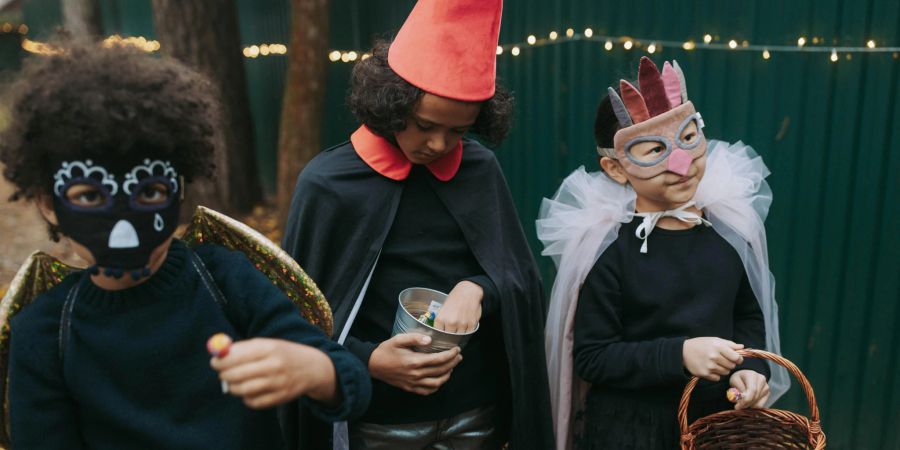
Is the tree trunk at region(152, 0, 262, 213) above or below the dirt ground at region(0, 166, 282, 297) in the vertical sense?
above

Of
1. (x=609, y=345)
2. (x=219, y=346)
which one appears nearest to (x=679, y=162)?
(x=609, y=345)

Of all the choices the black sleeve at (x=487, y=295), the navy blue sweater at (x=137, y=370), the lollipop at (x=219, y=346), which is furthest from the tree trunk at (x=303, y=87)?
the lollipop at (x=219, y=346)

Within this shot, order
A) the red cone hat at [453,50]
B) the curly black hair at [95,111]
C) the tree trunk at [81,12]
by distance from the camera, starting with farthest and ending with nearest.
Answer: the tree trunk at [81,12] < the red cone hat at [453,50] < the curly black hair at [95,111]

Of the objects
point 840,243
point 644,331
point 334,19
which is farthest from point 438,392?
point 334,19

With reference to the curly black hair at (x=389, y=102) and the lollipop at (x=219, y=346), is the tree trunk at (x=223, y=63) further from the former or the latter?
the lollipop at (x=219, y=346)

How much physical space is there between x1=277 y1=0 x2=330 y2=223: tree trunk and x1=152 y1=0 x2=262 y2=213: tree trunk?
581mm

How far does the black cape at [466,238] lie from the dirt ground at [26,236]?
15.8 ft

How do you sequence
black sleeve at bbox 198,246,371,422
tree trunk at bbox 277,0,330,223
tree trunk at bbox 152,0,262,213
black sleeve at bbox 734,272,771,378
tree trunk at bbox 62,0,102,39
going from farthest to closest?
tree trunk at bbox 62,0,102,39 < tree trunk at bbox 152,0,262,213 < tree trunk at bbox 277,0,330,223 < black sleeve at bbox 734,272,771,378 < black sleeve at bbox 198,246,371,422

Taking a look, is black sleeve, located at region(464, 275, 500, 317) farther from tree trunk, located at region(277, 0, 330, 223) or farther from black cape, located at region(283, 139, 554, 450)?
tree trunk, located at region(277, 0, 330, 223)

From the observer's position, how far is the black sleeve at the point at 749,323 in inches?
112

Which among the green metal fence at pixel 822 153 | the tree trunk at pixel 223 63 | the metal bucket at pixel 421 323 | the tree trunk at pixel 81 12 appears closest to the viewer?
the metal bucket at pixel 421 323

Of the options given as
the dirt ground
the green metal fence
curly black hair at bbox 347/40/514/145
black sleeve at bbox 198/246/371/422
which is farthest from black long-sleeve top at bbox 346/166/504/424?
the dirt ground

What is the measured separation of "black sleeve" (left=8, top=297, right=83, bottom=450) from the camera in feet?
6.12

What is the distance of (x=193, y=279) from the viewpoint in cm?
201
